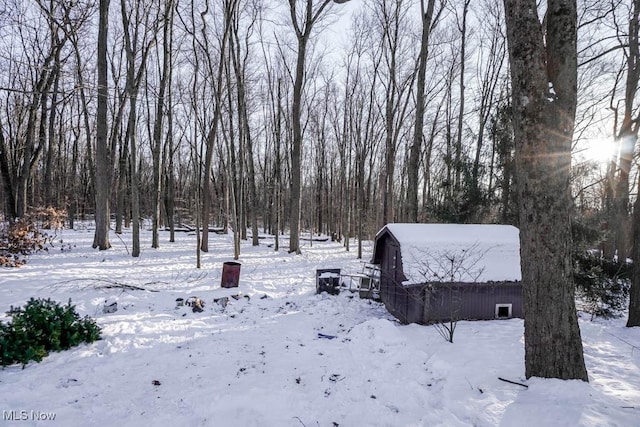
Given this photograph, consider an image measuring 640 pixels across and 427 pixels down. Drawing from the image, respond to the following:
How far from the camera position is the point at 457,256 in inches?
304

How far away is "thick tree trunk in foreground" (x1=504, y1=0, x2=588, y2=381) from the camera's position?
12.2ft

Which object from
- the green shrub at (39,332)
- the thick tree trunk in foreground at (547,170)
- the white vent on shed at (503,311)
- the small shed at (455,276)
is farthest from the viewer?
the white vent on shed at (503,311)

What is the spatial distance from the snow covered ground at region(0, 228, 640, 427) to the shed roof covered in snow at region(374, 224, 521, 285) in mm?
1117

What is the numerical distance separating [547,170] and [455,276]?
4528mm

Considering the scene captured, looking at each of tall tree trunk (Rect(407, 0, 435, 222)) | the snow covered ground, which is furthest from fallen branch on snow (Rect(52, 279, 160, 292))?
tall tree trunk (Rect(407, 0, 435, 222))

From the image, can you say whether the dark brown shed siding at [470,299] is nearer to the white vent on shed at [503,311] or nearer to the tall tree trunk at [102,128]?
the white vent on shed at [503,311]

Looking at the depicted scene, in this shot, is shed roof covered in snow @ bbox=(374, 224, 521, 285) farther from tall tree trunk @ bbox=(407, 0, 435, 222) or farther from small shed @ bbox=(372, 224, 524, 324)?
tall tree trunk @ bbox=(407, 0, 435, 222)

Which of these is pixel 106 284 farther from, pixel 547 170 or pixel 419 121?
pixel 419 121

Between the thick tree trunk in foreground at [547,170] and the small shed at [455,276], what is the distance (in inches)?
129

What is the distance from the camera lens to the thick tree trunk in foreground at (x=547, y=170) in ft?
12.2

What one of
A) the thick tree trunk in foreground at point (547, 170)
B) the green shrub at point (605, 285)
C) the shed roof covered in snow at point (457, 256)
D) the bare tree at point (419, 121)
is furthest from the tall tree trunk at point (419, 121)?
the thick tree trunk in foreground at point (547, 170)

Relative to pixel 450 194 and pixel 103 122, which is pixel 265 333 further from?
pixel 103 122

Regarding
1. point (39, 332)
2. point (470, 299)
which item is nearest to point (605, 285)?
point (470, 299)

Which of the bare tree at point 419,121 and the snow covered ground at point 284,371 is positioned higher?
the bare tree at point 419,121
